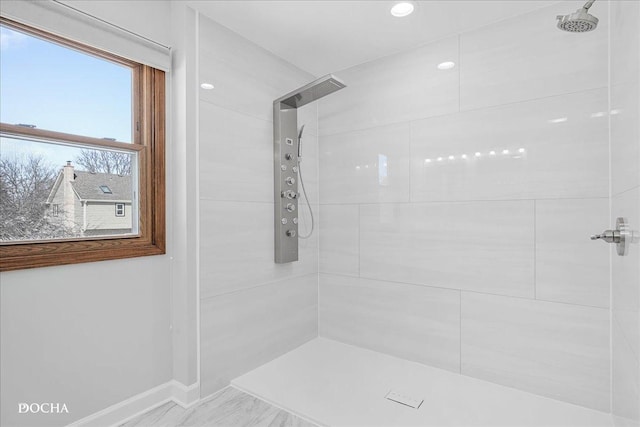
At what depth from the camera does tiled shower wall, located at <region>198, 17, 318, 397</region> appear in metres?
1.98

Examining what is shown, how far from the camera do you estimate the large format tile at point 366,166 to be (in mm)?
2395

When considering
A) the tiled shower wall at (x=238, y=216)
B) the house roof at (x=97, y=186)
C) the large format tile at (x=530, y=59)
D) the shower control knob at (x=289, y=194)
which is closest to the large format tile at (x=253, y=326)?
the tiled shower wall at (x=238, y=216)

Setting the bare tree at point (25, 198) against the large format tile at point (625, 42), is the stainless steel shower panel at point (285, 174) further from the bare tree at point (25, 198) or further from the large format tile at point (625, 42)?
the large format tile at point (625, 42)

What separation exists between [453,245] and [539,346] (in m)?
0.70

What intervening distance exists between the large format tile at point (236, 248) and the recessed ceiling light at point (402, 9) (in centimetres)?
139

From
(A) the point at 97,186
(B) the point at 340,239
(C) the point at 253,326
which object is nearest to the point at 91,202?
(A) the point at 97,186

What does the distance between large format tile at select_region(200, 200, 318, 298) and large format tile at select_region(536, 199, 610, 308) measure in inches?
63.2

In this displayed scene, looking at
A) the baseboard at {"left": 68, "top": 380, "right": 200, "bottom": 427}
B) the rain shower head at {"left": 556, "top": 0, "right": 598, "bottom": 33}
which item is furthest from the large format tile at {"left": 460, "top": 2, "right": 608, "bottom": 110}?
the baseboard at {"left": 68, "top": 380, "right": 200, "bottom": 427}

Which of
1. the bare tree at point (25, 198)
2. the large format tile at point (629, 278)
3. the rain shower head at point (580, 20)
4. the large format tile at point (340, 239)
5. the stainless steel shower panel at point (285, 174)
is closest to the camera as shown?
the large format tile at point (629, 278)

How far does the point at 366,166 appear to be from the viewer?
8.37 feet

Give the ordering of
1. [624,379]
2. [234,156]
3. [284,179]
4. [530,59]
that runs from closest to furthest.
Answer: [624,379] < [530,59] < [234,156] < [284,179]

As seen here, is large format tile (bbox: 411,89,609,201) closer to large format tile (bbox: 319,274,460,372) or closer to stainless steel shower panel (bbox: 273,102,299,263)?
large format tile (bbox: 319,274,460,372)

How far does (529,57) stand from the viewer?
6.31ft

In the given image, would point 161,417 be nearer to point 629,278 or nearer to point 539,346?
point 539,346
